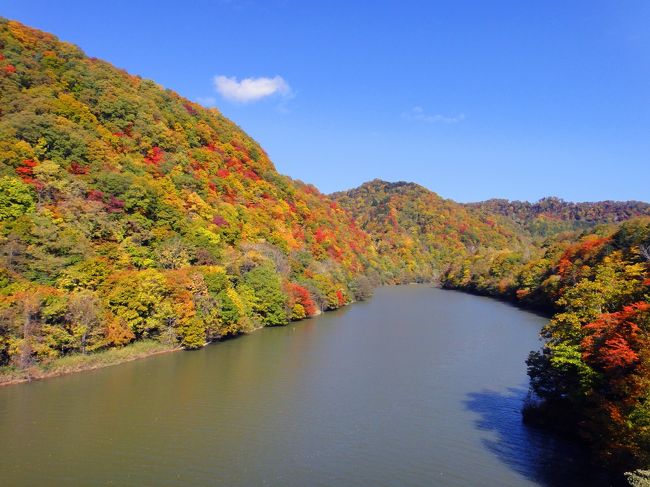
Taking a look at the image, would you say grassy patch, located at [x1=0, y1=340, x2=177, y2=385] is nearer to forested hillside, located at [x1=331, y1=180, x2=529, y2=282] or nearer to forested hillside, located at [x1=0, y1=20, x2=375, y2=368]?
forested hillside, located at [x1=0, y1=20, x2=375, y2=368]

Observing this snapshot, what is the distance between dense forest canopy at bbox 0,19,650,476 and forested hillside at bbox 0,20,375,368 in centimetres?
14

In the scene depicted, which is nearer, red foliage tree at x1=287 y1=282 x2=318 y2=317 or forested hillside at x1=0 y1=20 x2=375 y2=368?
forested hillside at x1=0 y1=20 x2=375 y2=368

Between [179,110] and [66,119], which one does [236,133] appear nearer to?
[179,110]

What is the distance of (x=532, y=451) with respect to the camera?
2053 cm

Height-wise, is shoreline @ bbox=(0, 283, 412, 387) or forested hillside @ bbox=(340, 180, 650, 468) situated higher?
forested hillside @ bbox=(340, 180, 650, 468)

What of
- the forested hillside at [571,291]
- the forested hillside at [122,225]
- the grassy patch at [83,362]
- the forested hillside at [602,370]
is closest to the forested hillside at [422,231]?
the forested hillside at [571,291]

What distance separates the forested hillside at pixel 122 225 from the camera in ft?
101

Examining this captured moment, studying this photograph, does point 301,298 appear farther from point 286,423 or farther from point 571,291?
point 571,291

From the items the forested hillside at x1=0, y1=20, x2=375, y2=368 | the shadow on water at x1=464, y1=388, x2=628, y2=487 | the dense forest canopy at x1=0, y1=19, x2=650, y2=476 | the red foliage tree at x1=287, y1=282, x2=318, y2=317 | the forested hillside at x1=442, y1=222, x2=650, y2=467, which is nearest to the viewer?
the forested hillside at x1=442, y1=222, x2=650, y2=467

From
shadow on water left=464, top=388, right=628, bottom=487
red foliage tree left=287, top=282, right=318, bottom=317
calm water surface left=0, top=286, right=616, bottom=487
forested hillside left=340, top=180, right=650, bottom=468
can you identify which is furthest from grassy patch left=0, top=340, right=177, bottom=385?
forested hillside left=340, top=180, right=650, bottom=468

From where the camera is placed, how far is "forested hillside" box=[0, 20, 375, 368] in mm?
30828

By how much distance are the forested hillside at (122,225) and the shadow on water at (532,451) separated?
72.4 ft

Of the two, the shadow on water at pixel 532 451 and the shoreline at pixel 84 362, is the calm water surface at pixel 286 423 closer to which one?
the shadow on water at pixel 532 451

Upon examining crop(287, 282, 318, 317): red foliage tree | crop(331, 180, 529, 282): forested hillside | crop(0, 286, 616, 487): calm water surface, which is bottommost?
crop(0, 286, 616, 487): calm water surface
